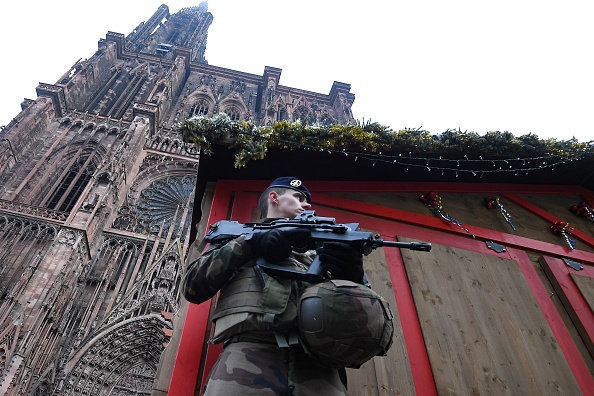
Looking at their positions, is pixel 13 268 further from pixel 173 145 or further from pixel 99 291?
pixel 173 145

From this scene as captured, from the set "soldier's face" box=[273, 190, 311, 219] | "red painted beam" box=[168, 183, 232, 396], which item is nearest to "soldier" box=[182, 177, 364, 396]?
"soldier's face" box=[273, 190, 311, 219]

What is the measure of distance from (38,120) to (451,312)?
22.8 metres

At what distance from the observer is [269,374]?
6.19 ft

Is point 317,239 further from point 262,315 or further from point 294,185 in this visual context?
point 294,185

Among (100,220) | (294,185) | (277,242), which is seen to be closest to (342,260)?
(277,242)

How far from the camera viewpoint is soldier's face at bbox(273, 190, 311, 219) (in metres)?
2.79

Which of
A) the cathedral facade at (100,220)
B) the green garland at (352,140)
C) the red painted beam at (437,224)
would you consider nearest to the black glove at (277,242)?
the cathedral facade at (100,220)

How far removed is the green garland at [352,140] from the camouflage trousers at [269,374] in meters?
2.26

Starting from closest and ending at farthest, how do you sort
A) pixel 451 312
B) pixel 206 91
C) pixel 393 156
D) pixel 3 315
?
pixel 451 312 < pixel 393 156 < pixel 3 315 < pixel 206 91

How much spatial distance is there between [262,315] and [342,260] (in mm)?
528

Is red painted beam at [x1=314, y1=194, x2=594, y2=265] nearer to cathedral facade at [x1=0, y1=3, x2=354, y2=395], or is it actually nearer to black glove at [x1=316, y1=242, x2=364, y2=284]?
cathedral facade at [x1=0, y1=3, x2=354, y2=395]

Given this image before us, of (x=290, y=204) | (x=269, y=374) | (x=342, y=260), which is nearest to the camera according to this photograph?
(x=269, y=374)

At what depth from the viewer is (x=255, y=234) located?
88.4 inches

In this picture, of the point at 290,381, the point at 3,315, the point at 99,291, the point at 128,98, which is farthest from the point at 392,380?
the point at 128,98
